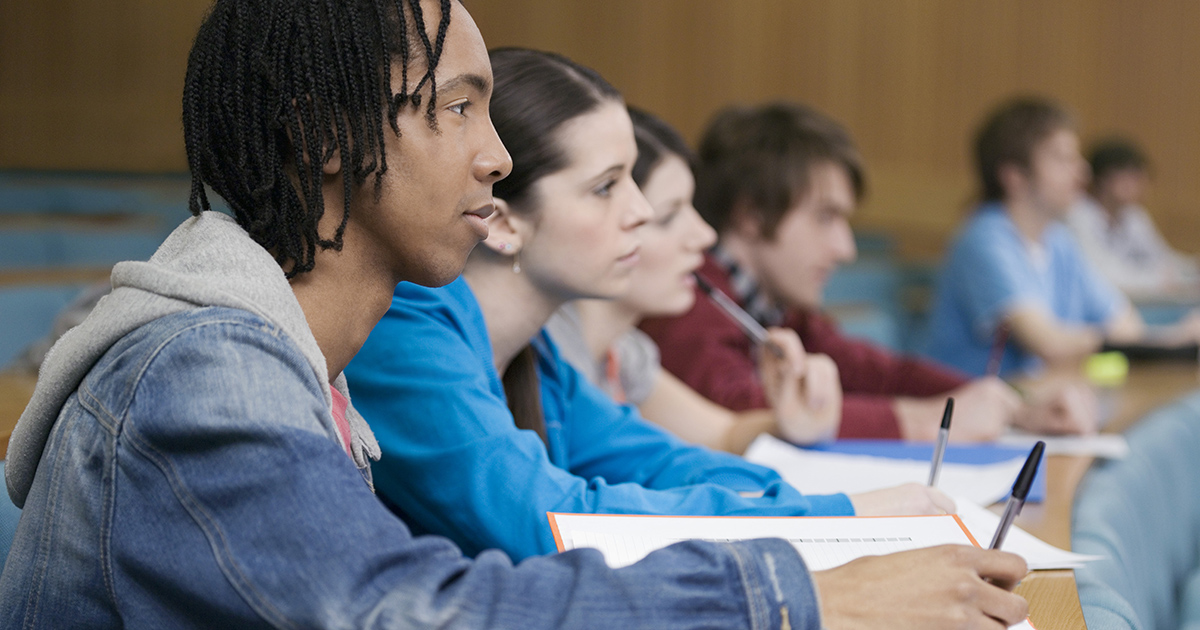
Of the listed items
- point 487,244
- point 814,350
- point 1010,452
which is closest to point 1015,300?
point 814,350

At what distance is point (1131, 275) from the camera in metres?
4.92

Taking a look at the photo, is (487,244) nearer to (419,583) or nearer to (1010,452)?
(419,583)

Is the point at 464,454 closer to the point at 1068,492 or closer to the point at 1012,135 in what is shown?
the point at 1068,492

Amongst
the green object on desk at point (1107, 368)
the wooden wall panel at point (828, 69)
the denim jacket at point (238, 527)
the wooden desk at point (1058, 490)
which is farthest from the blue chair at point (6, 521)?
the wooden wall panel at point (828, 69)

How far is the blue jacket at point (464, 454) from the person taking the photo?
85 centimetres

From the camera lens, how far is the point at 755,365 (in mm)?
1937

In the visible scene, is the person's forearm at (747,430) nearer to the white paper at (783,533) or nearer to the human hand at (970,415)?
the human hand at (970,415)

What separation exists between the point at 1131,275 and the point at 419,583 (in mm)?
5136

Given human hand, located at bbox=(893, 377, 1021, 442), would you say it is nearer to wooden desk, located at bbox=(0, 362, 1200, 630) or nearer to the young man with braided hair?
wooden desk, located at bbox=(0, 362, 1200, 630)

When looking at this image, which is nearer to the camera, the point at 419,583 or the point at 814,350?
the point at 419,583

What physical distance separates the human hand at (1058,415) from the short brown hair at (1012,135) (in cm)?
149

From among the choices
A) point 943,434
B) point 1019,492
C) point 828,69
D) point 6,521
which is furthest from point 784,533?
point 828,69

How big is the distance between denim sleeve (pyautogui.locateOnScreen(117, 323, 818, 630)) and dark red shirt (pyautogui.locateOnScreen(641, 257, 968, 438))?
3.71ft

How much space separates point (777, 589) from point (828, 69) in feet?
16.9
